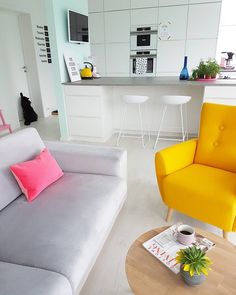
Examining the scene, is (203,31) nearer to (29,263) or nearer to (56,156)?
(56,156)

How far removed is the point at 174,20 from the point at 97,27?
61.1 inches

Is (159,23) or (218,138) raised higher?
(159,23)

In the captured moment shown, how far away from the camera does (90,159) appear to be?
73.4 inches

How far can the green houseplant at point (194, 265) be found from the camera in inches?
35.7

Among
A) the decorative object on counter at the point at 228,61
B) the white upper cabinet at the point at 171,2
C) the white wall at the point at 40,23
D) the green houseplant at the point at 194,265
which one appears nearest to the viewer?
the green houseplant at the point at 194,265

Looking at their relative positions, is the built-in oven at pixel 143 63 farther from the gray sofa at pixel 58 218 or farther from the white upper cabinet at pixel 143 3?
the gray sofa at pixel 58 218

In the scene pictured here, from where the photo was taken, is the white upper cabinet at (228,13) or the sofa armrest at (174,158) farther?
the white upper cabinet at (228,13)

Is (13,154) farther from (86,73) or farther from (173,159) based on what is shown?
(86,73)

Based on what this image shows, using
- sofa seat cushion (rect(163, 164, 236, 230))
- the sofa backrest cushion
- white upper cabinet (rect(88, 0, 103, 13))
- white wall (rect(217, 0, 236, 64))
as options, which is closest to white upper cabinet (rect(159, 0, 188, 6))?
white wall (rect(217, 0, 236, 64))

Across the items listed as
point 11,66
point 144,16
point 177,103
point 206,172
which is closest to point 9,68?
point 11,66

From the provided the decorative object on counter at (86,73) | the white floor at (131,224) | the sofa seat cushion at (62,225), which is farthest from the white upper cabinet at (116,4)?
the sofa seat cushion at (62,225)

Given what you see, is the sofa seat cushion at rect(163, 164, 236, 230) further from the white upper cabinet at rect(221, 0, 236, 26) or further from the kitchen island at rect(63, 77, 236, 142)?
the white upper cabinet at rect(221, 0, 236, 26)

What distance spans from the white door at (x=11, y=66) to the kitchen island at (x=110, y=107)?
136 centimetres

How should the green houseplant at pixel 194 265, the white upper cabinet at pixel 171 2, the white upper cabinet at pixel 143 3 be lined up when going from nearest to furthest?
the green houseplant at pixel 194 265, the white upper cabinet at pixel 171 2, the white upper cabinet at pixel 143 3
